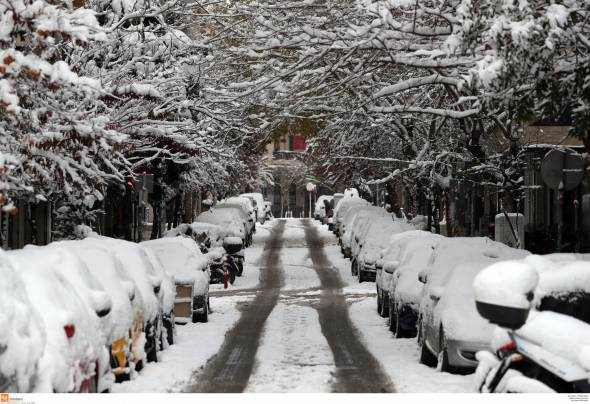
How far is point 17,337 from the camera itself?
8.37 m

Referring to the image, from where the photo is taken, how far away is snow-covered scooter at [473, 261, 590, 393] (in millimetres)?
8086

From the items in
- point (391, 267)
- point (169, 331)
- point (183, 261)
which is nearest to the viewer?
point (169, 331)

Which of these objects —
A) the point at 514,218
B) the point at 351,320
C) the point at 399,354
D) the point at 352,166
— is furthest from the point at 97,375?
the point at 352,166

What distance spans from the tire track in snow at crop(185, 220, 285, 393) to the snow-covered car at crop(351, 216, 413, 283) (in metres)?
2.58

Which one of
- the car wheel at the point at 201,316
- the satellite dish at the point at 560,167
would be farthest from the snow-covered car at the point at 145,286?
the satellite dish at the point at 560,167

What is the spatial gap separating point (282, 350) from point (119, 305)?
15.4 feet

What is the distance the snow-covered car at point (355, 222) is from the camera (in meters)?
37.1

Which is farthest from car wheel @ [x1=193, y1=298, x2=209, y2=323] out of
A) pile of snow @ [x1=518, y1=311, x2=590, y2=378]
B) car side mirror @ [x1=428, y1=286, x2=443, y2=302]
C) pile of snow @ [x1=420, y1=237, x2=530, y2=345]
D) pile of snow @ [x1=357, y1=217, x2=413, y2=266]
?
pile of snow @ [x1=518, y1=311, x2=590, y2=378]

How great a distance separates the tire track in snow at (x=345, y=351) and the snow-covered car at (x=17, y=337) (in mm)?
4620

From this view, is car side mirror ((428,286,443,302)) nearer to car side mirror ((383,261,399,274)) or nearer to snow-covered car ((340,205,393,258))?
car side mirror ((383,261,399,274))

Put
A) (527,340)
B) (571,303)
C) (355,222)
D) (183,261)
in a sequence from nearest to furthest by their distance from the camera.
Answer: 1. (527,340)
2. (571,303)
3. (183,261)
4. (355,222)

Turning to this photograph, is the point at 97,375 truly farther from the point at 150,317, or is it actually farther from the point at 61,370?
the point at 150,317

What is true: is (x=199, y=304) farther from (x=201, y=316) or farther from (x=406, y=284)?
(x=406, y=284)

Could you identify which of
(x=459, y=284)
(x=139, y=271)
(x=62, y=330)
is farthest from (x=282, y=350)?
(x=62, y=330)
